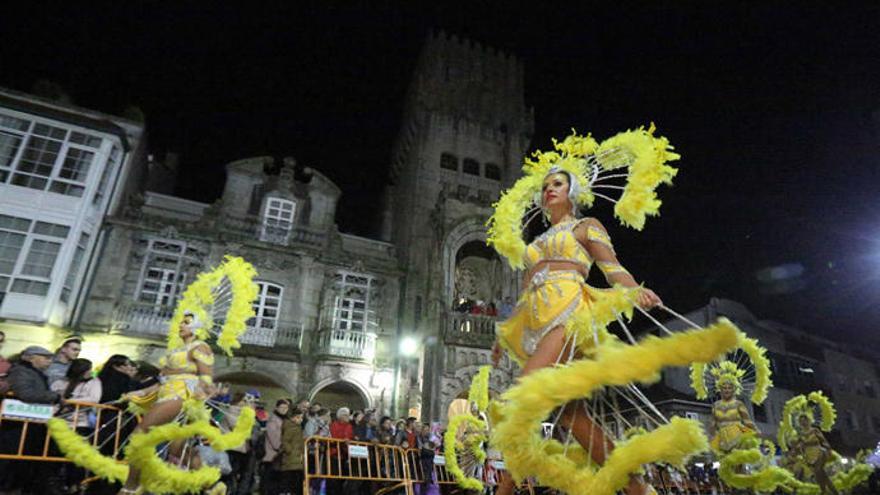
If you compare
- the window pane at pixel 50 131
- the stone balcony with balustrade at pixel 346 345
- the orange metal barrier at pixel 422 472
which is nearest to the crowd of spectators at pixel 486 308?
the stone balcony with balustrade at pixel 346 345

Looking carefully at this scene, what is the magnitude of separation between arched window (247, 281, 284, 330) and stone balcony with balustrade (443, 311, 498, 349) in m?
7.16

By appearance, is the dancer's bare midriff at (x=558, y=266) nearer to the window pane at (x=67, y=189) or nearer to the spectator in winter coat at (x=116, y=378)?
the spectator in winter coat at (x=116, y=378)

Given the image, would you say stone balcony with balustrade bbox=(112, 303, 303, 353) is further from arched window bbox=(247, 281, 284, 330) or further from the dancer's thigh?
the dancer's thigh

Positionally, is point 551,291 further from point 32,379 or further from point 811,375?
point 811,375

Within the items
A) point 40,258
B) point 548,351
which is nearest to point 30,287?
point 40,258

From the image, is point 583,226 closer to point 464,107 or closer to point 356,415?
point 356,415

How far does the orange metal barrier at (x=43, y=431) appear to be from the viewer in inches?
206

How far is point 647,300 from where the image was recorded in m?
3.21

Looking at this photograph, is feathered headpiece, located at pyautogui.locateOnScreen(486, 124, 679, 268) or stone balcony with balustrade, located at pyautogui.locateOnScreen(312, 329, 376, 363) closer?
feathered headpiece, located at pyautogui.locateOnScreen(486, 124, 679, 268)

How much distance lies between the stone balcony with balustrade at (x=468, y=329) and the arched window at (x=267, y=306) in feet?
23.5

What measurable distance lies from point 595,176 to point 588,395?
2.53 meters

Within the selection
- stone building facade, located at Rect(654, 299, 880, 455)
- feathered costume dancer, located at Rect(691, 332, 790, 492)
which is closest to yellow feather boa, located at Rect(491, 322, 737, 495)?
feathered costume dancer, located at Rect(691, 332, 790, 492)

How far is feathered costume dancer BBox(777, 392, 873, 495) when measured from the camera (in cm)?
870

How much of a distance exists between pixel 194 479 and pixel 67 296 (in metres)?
16.4
